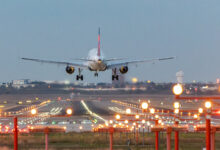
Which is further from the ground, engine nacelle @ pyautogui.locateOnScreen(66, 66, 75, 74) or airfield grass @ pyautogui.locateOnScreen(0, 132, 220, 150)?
engine nacelle @ pyautogui.locateOnScreen(66, 66, 75, 74)

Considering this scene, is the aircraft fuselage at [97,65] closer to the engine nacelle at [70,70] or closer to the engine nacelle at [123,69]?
the engine nacelle at [123,69]

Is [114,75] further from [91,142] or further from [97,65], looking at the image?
[91,142]

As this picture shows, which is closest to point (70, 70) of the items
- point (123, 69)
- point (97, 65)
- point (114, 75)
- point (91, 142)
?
point (97, 65)

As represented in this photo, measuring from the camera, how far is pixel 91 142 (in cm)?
4606

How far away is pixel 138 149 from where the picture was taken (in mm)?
40594

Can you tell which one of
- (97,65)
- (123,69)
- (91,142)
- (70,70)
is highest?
(97,65)

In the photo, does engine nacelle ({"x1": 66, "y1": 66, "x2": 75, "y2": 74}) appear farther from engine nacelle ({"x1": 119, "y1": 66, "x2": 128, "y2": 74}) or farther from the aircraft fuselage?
engine nacelle ({"x1": 119, "y1": 66, "x2": 128, "y2": 74})

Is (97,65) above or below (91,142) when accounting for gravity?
above

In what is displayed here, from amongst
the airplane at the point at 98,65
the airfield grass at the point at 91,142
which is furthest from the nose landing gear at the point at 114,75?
the airfield grass at the point at 91,142

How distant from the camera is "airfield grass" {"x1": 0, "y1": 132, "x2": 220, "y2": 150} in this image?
4253 centimetres

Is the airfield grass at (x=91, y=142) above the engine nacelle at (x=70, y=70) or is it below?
below

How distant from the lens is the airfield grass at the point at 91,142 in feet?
140

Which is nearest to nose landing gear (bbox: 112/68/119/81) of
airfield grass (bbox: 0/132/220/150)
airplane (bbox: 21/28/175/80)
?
airplane (bbox: 21/28/175/80)

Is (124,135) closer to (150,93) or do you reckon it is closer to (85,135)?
(85,135)
